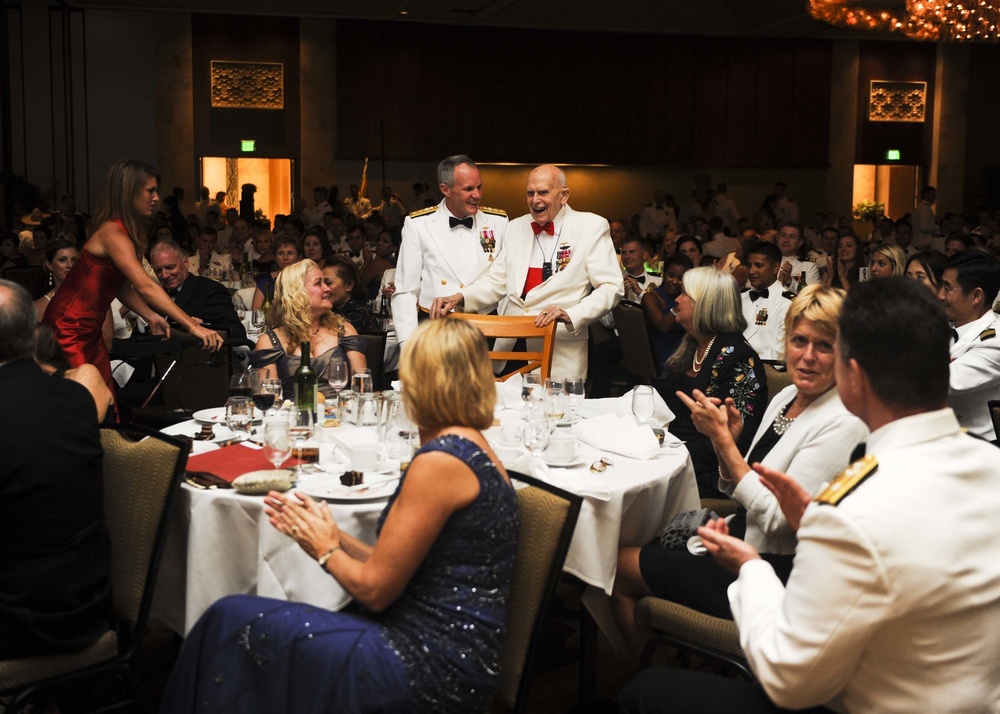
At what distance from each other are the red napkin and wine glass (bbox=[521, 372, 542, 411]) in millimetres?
811

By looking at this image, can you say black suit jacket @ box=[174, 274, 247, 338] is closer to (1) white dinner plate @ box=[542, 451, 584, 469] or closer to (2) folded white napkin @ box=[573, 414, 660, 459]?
(2) folded white napkin @ box=[573, 414, 660, 459]

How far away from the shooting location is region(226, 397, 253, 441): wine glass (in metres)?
3.01

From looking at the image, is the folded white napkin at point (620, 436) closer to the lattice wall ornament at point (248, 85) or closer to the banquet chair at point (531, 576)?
the banquet chair at point (531, 576)

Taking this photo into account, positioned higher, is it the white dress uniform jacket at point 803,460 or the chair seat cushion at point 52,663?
the white dress uniform jacket at point 803,460

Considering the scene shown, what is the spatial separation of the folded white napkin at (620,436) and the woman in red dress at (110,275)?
5.52 feet

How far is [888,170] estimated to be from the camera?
2052 centimetres

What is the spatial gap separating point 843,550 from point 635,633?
1.41 meters

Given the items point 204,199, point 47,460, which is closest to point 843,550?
point 47,460

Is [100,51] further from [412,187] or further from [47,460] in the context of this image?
[47,460]

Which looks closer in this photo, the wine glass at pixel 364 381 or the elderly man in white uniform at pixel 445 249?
the wine glass at pixel 364 381

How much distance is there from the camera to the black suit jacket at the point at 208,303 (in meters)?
5.75

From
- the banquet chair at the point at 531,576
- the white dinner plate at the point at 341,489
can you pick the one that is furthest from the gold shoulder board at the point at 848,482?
the white dinner plate at the point at 341,489

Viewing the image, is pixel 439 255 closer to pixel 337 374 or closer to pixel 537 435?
pixel 337 374

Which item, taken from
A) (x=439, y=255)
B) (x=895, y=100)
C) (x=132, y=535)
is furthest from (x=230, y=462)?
(x=895, y=100)
